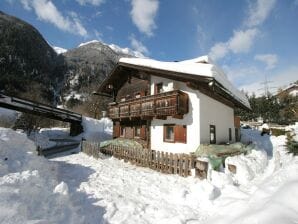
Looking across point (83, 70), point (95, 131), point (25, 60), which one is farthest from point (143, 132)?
point (83, 70)

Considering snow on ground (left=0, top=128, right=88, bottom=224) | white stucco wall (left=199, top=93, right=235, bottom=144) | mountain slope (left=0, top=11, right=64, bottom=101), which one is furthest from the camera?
mountain slope (left=0, top=11, right=64, bottom=101)

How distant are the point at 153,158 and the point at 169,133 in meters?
3.65

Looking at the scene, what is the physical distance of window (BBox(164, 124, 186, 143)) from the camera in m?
14.0

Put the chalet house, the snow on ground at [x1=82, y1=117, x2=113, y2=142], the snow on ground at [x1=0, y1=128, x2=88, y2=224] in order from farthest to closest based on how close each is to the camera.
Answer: the snow on ground at [x1=82, y1=117, x2=113, y2=142]
the chalet house
the snow on ground at [x1=0, y1=128, x2=88, y2=224]

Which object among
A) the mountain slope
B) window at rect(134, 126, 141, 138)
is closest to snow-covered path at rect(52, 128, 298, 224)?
window at rect(134, 126, 141, 138)

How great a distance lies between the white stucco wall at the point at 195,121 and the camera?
44.0 ft

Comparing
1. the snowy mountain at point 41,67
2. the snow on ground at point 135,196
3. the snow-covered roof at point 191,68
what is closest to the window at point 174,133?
the snow-covered roof at point 191,68

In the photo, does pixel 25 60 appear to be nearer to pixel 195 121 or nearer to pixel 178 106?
pixel 178 106

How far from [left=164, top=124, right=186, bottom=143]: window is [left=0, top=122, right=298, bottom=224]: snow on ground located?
4250mm

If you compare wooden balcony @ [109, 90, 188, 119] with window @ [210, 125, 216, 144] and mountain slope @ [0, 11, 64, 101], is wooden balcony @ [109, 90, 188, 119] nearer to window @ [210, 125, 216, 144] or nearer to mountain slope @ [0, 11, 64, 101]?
window @ [210, 125, 216, 144]

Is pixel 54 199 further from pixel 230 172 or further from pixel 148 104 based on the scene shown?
pixel 148 104

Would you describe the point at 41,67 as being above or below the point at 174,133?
above

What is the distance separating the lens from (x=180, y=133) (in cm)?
1409

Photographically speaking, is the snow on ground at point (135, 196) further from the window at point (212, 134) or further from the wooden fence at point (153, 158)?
the window at point (212, 134)
